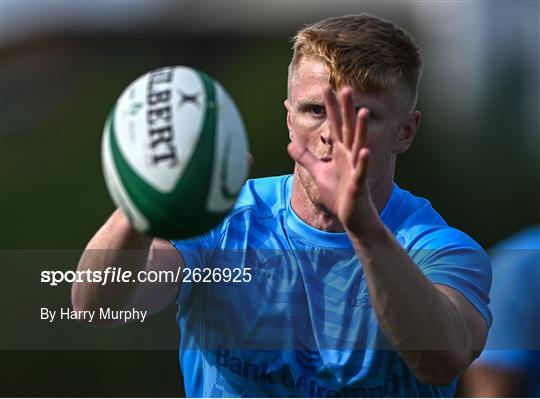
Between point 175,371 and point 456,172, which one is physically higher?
point 456,172

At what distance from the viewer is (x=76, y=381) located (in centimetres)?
916

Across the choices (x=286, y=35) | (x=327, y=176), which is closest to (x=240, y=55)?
(x=286, y=35)

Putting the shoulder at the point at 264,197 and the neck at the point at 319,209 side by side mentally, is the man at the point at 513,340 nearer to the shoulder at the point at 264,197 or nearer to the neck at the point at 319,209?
the neck at the point at 319,209

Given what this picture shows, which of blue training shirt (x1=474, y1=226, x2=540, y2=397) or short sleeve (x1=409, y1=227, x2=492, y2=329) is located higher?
short sleeve (x1=409, y1=227, x2=492, y2=329)

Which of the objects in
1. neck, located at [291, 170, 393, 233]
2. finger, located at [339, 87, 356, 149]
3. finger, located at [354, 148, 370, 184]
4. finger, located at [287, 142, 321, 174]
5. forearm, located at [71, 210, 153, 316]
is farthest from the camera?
neck, located at [291, 170, 393, 233]

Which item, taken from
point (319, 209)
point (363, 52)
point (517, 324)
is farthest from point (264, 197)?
point (517, 324)

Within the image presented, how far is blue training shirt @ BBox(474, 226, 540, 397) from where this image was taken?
544 cm

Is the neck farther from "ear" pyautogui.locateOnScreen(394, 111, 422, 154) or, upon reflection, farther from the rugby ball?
the rugby ball

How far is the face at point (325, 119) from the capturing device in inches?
176

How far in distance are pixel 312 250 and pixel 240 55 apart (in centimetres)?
774

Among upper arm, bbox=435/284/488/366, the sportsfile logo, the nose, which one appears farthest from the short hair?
the sportsfile logo

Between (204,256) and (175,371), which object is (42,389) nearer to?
(175,371)

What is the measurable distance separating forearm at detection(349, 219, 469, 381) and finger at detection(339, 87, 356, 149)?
33 centimetres

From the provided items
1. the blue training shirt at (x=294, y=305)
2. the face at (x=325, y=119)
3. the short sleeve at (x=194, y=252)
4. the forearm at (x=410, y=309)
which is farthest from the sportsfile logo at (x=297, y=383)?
the face at (x=325, y=119)
